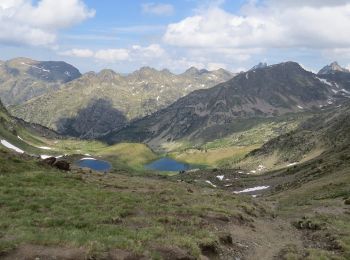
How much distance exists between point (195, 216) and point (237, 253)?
6772 mm

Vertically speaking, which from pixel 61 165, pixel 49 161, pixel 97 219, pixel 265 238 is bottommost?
pixel 265 238

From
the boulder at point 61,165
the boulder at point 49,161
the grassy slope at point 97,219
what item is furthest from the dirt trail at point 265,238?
the boulder at point 49,161

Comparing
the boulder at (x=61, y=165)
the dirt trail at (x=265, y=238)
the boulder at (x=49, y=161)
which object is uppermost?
the boulder at (x=49, y=161)

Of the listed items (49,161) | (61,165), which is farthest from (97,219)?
(61,165)

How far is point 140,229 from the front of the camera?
3067cm

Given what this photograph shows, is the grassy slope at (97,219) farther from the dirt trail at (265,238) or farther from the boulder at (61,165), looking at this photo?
the boulder at (61,165)

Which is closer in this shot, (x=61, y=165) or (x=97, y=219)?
(x=97, y=219)

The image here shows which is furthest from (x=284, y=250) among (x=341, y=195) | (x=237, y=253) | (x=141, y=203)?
(x=341, y=195)

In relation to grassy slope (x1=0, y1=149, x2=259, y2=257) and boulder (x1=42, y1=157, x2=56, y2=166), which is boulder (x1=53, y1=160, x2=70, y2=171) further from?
grassy slope (x1=0, y1=149, x2=259, y2=257)

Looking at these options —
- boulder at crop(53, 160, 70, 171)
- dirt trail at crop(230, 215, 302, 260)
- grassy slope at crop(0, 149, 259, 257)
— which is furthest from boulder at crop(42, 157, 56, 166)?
dirt trail at crop(230, 215, 302, 260)

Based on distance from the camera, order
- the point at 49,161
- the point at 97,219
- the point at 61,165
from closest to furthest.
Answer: the point at 97,219 → the point at 49,161 → the point at 61,165

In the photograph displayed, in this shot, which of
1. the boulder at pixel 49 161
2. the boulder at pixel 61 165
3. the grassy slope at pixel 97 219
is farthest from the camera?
the boulder at pixel 61 165

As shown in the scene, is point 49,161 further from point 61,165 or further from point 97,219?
point 97,219

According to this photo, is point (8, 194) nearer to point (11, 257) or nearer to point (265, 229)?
point (11, 257)
